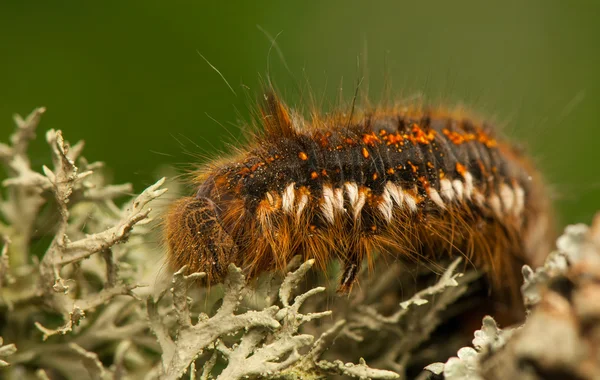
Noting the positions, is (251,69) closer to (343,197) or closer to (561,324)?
(343,197)

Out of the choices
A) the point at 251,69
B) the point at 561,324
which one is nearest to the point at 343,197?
the point at 561,324

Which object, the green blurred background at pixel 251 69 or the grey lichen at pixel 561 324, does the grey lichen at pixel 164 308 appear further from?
the green blurred background at pixel 251 69

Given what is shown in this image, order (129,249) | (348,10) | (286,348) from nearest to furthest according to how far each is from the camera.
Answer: (286,348) < (129,249) < (348,10)

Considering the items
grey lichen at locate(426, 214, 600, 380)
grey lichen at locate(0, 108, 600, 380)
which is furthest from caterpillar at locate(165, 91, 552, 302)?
grey lichen at locate(426, 214, 600, 380)

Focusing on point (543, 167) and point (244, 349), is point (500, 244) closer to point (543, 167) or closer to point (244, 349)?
point (543, 167)

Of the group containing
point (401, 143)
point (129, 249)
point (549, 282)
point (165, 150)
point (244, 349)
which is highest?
point (165, 150)

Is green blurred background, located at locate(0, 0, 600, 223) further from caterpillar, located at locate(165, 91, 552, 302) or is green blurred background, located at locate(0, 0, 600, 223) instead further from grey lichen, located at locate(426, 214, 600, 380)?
grey lichen, located at locate(426, 214, 600, 380)

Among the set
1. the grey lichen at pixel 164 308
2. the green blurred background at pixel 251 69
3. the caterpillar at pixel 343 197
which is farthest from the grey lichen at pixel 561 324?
the green blurred background at pixel 251 69

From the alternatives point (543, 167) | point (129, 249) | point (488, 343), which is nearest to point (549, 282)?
point (488, 343)
